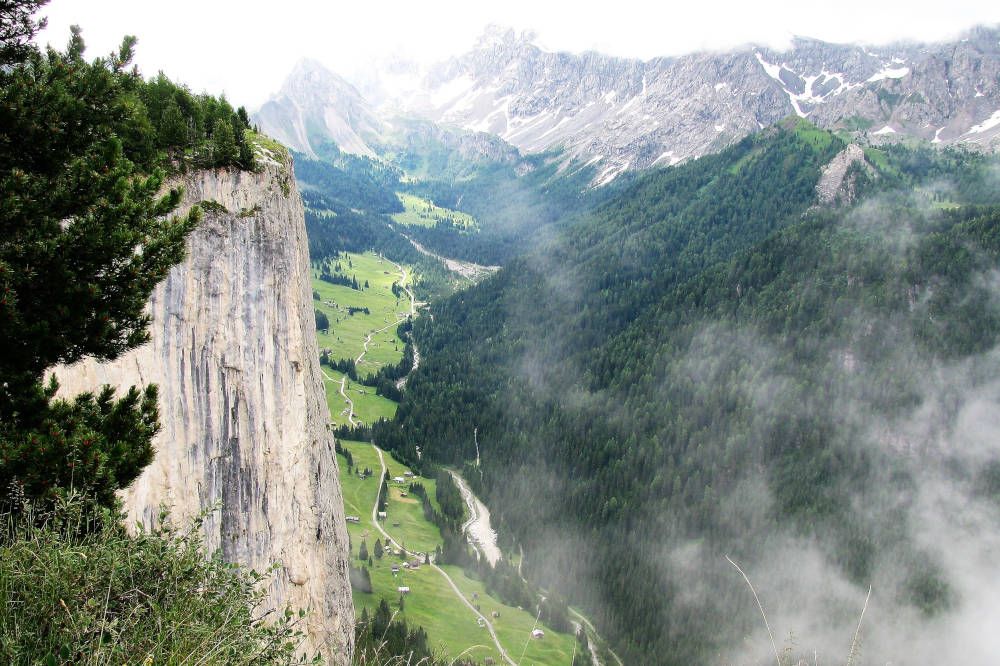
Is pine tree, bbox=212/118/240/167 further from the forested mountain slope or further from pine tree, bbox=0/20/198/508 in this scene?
the forested mountain slope

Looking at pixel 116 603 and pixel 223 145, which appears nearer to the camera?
pixel 116 603

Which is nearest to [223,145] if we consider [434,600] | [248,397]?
[248,397]

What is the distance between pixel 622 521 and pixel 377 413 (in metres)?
67.5

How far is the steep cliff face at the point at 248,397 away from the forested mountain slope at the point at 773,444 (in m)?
82.1

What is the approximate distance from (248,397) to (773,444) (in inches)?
5686

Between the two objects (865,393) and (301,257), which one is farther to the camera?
(865,393)

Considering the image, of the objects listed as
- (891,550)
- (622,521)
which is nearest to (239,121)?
(622,521)

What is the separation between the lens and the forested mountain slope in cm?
11562

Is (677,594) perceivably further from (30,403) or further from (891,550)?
(30,403)

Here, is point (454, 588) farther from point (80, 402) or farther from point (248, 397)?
point (80, 402)

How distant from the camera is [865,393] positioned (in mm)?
159750

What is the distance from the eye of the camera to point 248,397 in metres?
29.4

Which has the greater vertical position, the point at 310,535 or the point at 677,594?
the point at 310,535

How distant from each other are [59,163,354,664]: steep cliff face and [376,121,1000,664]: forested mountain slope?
82.1m
